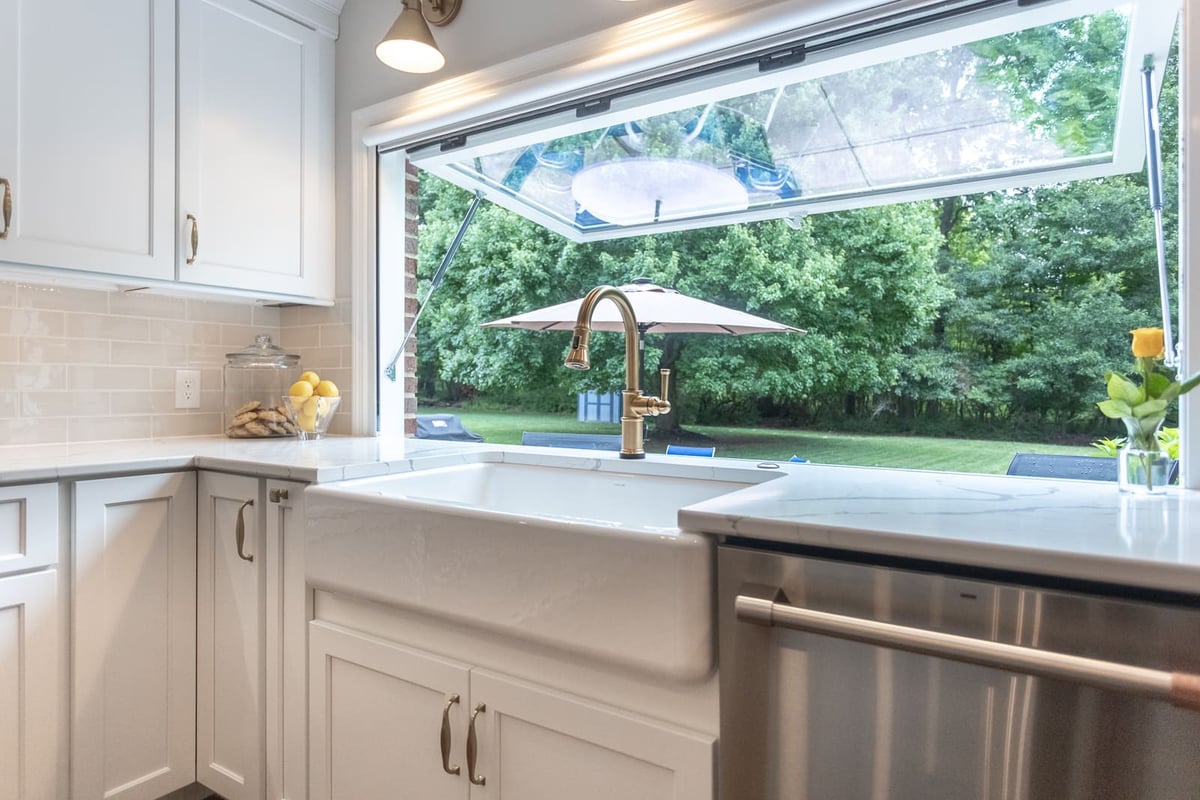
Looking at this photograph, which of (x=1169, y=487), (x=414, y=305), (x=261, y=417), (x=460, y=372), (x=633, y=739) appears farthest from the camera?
(x=460, y=372)

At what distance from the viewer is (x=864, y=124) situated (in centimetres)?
162

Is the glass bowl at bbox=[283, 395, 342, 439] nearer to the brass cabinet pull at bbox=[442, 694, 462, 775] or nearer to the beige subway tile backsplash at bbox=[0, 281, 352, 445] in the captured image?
the beige subway tile backsplash at bbox=[0, 281, 352, 445]

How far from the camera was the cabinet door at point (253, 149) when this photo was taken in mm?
1945

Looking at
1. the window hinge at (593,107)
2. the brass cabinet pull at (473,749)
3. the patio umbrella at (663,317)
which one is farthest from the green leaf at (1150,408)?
the window hinge at (593,107)

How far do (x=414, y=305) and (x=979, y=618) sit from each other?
2031 millimetres

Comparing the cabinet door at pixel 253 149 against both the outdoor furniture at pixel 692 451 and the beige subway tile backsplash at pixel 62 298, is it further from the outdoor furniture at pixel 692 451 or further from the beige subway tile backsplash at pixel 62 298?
the outdoor furniture at pixel 692 451

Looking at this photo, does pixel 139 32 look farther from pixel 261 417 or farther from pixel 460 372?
pixel 460 372

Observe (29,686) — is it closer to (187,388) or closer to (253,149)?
(187,388)

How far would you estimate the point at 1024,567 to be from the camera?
2.38 feet

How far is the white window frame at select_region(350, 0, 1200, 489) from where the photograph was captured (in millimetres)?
1176

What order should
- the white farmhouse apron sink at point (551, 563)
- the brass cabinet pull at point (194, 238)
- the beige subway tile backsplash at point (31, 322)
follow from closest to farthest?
the white farmhouse apron sink at point (551, 563)
the beige subway tile backsplash at point (31, 322)
the brass cabinet pull at point (194, 238)

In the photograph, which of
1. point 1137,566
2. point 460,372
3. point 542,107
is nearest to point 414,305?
point 460,372

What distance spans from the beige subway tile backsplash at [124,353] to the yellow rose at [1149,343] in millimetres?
2070

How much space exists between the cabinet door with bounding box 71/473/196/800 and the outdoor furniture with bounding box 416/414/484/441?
0.85 metres
